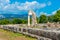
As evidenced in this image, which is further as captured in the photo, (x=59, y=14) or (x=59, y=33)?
(x=59, y=14)

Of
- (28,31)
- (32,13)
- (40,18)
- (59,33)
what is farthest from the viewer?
(40,18)

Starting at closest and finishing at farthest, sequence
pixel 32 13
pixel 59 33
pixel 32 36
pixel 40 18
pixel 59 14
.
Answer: pixel 59 33, pixel 32 36, pixel 32 13, pixel 40 18, pixel 59 14

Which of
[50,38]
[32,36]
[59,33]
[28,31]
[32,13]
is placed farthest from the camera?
[32,13]

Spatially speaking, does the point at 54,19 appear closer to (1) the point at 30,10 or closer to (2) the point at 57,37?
(1) the point at 30,10

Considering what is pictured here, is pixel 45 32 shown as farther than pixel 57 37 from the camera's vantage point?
Yes

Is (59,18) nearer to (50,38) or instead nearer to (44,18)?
(44,18)

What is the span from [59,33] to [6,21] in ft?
156

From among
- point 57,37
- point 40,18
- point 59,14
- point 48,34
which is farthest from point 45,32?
point 59,14

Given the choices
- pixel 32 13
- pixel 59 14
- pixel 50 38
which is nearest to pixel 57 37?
pixel 50 38

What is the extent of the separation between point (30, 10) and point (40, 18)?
50.2 ft

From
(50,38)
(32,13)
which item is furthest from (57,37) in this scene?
(32,13)

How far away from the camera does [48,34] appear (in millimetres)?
12188

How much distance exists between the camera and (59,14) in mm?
58000

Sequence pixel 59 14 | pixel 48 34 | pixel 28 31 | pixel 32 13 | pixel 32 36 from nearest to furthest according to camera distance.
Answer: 1. pixel 48 34
2. pixel 32 36
3. pixel 28 31
4. pixel 32 13
5. pixel 59 14
